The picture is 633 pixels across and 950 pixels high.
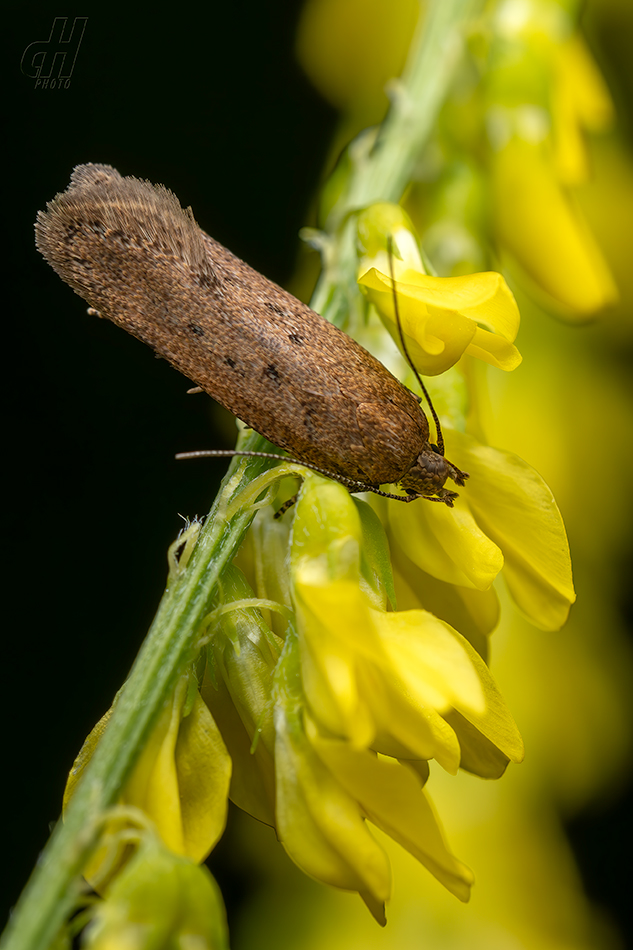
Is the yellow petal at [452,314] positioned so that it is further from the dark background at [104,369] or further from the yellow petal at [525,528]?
the dark background at [104,369]

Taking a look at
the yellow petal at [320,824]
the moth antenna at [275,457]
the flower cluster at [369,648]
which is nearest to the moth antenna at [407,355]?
the flower cluster at [369,648]

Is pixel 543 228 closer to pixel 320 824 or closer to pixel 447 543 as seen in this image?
pixel 447 543

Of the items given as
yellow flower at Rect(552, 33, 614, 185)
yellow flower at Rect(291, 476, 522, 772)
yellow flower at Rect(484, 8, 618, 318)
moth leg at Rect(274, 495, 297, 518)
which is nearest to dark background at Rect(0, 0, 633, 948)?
yellow flower at Rect(552, 33, 614, 185)

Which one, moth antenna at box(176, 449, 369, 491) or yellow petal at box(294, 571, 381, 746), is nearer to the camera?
yellow petal at box(294, 571, 381, 746)

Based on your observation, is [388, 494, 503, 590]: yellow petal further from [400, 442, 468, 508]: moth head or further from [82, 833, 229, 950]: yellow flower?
[82, 833, 229, 950]: yellow flower

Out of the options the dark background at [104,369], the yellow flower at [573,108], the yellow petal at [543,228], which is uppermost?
the yellow flower at [573,108]

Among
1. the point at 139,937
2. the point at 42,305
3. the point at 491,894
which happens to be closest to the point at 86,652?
the point at 42,305

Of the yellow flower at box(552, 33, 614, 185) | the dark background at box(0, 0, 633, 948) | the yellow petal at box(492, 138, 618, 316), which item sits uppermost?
the yellow flower at box(552, 33, 614, 185)

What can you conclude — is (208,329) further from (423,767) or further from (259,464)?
(423,767)
